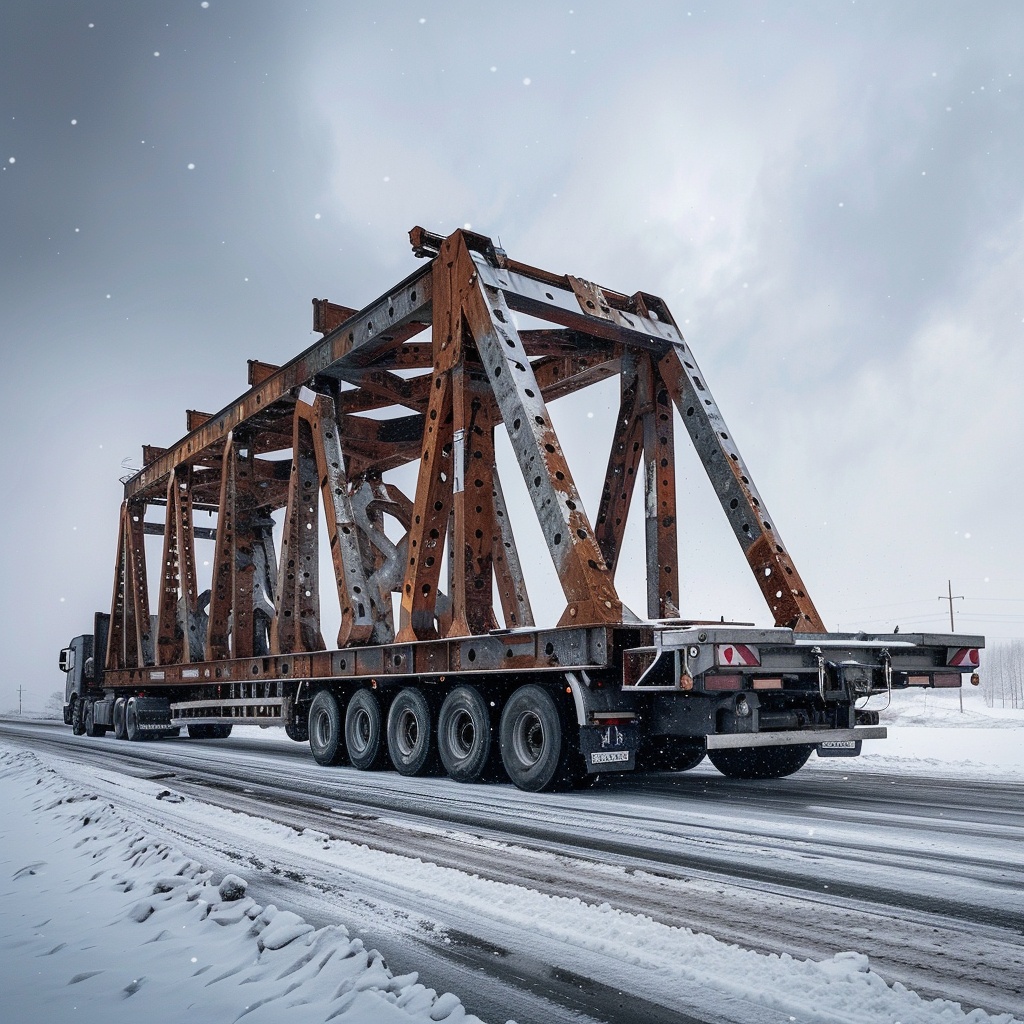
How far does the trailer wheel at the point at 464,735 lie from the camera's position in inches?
349

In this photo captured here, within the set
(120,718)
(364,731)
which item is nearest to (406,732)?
(364,731)

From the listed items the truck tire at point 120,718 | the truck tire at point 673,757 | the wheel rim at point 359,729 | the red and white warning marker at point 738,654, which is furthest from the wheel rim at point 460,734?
the truck tire at point 120,718

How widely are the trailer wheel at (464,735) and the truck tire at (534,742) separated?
38 cm

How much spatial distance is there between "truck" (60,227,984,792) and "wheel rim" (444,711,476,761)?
0.02m

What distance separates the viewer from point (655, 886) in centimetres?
443

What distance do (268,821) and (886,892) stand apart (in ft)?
14.7

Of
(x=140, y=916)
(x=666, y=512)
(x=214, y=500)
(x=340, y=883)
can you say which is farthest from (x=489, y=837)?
(x=214, y=500)

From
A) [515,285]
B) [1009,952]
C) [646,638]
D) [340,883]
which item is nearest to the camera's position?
[1009,952]

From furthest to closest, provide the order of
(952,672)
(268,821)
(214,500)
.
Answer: (214,500) < (952,672) < (268,821)

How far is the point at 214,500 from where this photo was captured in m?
21.5

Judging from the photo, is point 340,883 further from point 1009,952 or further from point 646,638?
point 646,638

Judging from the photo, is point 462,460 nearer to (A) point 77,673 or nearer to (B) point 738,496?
(B) point 738,496

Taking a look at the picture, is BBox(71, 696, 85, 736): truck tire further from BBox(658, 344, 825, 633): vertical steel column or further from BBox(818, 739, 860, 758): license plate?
BBox(818, 739, 860, 758): license plate

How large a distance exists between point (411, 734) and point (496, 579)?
3.25 metres
